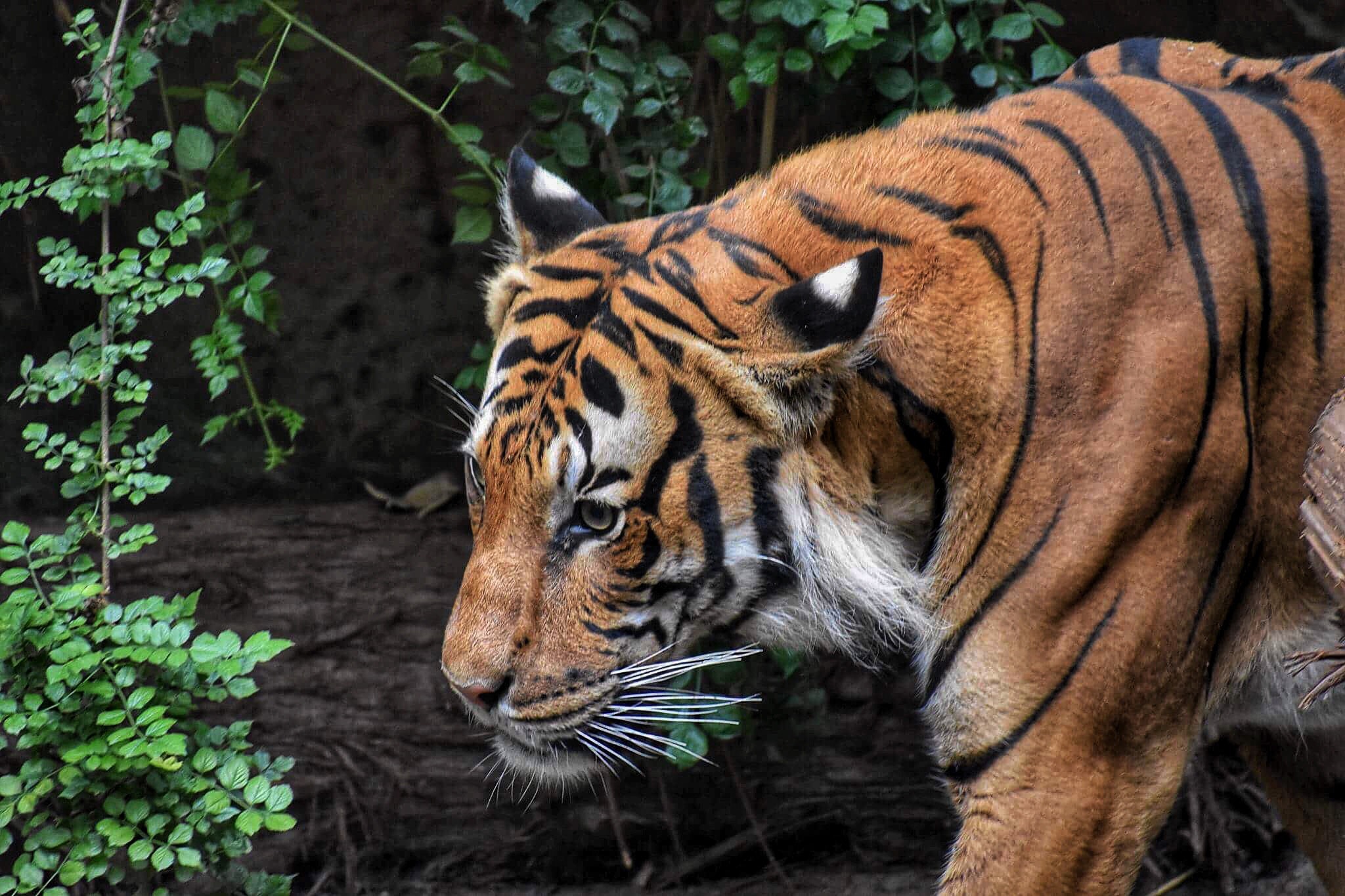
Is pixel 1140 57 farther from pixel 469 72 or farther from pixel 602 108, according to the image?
pixel 469 72

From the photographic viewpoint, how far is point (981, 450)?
224 centimetres

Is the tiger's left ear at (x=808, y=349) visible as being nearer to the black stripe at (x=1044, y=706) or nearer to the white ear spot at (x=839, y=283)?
the white ear spot at (x=839, y=283)

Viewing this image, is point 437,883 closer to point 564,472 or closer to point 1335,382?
point 564,472

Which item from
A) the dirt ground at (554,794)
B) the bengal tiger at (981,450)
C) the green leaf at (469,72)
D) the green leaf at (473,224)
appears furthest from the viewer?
the dirt ground at (554,794)

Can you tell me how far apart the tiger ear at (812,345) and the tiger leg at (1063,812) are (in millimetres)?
675

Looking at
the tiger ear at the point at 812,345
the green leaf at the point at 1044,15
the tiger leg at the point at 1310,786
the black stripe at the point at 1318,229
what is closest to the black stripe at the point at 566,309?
the tiger ear at the point at 812,345

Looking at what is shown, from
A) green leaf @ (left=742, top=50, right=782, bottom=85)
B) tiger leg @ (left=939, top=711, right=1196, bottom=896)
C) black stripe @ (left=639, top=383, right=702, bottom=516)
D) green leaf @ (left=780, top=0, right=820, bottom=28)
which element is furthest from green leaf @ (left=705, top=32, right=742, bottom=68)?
tiger leg @ (left=939, top=711, right=1196, bottom=896)

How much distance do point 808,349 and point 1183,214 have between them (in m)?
0.74

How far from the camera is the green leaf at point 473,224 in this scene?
133 inches

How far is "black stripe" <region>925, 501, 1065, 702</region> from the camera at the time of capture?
85.8 inches

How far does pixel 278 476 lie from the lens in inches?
182

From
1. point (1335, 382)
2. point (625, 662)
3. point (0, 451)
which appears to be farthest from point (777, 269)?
point (0, 451)

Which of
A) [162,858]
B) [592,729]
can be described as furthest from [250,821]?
[592,729]

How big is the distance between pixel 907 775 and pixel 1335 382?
7.36 feet
